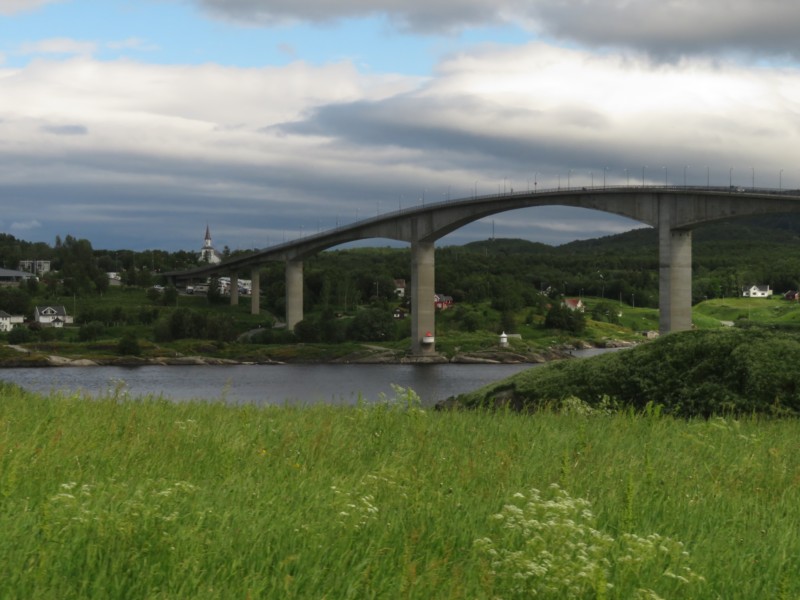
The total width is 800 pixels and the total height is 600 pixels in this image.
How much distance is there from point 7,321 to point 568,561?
421 feet

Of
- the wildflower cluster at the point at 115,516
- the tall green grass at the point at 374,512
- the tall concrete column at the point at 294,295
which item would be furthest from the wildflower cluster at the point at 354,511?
the tall concrete column at the point at 294,295

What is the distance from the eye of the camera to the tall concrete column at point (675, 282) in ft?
215

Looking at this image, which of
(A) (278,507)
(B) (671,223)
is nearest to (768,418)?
(A) (278,507)

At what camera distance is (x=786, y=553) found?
5.49m

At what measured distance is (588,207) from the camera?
76.8 meters

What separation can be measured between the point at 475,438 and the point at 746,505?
3.00 m

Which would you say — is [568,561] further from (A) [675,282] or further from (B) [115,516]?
(A) [675,282]

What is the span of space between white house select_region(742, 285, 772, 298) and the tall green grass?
151 metres

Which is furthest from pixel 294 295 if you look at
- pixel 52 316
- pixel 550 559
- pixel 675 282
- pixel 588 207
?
pixel 550 559

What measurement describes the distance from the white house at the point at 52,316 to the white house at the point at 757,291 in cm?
10663

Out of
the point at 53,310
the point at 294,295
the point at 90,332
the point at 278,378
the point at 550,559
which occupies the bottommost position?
the point at 278,378

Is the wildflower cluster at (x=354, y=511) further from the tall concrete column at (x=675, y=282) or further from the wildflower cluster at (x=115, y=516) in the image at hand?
the tall concrete column at (x=675, y=282)

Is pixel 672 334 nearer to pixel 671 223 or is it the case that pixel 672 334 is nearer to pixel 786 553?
pixel 786 553

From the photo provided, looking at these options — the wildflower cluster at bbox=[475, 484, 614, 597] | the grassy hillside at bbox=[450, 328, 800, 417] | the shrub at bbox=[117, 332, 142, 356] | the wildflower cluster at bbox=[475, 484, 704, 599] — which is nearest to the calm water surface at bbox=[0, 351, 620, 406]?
the shrub at bbox=[117, 332, 142, 356]
